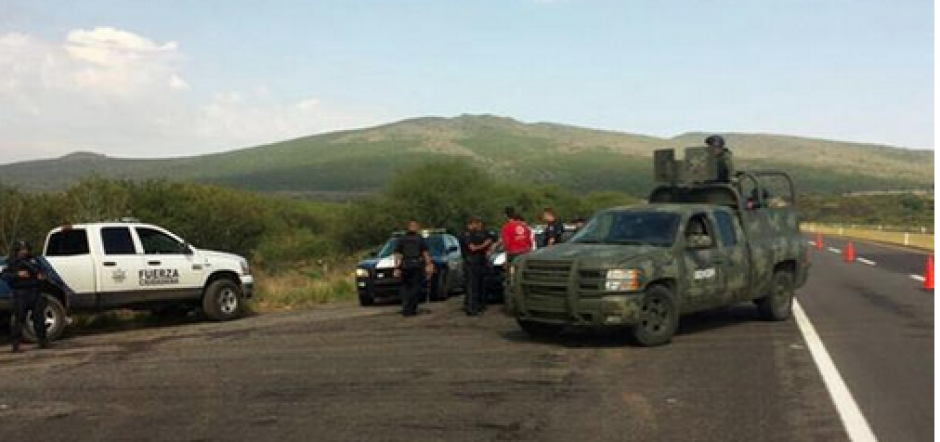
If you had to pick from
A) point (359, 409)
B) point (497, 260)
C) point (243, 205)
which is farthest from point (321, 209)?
point (359, 409)

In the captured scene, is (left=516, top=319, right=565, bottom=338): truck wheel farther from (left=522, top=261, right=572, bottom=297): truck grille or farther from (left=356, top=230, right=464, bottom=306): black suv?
(left=356, top=230, right=464, bottom=306): black suv

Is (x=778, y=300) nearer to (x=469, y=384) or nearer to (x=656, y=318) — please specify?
(x=656, y=318)

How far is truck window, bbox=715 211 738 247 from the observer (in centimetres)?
1234

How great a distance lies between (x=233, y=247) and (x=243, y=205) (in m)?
2.87

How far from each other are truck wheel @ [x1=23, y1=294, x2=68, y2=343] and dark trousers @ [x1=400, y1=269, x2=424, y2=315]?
16.9 ft

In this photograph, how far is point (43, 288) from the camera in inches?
541

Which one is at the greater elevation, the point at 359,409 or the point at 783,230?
the point at 783,230

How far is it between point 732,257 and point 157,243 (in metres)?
9.17

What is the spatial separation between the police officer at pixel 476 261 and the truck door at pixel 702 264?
406cm

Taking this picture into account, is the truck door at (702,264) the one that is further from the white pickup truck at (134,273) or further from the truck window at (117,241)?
the truck window at (117,241)

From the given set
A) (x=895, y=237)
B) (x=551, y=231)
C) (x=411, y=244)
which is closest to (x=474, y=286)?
(x=411, y=244)

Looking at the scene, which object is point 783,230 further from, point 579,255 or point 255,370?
point 255,370

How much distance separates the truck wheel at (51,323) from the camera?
13.5m

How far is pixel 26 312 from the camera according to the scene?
1292cm
